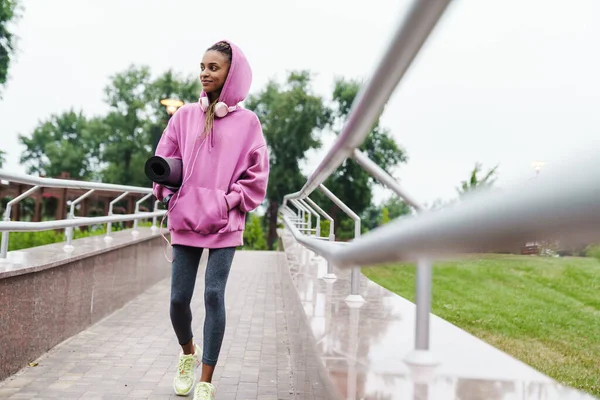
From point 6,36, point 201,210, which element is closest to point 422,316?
point 201,210

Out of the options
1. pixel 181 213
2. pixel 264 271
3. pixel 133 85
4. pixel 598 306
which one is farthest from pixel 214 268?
pixel 133 85

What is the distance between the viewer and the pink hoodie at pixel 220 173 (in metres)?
2.99

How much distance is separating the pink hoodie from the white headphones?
1.2 inches

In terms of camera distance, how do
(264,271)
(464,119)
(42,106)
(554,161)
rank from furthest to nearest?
(42,106) < (264,271) < (464,119) < (554,161)

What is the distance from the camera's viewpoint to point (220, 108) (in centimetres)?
307

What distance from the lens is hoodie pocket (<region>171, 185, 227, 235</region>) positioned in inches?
117

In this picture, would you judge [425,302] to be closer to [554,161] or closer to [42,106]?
[554,161]

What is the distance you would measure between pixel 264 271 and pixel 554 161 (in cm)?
1000

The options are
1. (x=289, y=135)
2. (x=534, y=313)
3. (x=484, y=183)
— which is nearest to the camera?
(x=484, y=183)

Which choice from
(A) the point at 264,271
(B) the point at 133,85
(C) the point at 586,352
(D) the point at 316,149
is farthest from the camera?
(B) the point at 133,85

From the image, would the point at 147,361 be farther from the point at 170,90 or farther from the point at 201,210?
the point at 170,90

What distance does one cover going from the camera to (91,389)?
3.41 m

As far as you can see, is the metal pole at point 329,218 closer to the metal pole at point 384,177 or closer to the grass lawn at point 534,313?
the grass lawn at point 534,313

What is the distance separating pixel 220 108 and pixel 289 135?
31.3 meters
